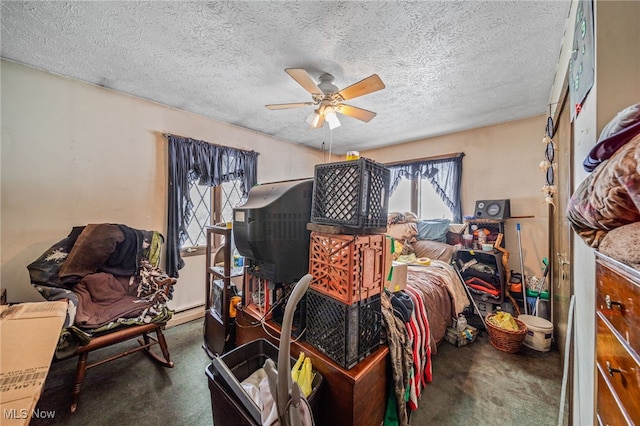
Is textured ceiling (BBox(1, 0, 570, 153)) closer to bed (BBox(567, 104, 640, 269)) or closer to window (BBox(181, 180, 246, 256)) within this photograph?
window (BBox(181, 180, 246, 256))

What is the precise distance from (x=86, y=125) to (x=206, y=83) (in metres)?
1.21

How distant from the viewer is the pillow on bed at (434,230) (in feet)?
10.9

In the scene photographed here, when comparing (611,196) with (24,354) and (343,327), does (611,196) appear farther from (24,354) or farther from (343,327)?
(24,354)

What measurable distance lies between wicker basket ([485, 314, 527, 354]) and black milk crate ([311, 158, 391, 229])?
6.43 feet

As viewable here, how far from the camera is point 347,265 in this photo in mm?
1023

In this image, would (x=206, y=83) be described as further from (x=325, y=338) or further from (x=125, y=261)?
(x=325, y=338)

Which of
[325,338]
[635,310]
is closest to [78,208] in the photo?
[325,338]

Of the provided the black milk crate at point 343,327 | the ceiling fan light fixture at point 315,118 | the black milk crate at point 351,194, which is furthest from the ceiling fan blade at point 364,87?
the black milk crate at point 343,327

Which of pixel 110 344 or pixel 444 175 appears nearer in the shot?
pixel 110 344

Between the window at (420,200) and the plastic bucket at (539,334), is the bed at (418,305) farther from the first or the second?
the plastic bucket at (539,334)

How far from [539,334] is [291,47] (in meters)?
3.27

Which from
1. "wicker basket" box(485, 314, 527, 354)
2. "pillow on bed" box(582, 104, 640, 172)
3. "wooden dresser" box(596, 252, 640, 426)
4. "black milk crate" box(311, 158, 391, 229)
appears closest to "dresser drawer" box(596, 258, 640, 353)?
"wooden dresser" box(596, 252, 640, 426)

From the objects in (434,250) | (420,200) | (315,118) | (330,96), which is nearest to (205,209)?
(315,118)

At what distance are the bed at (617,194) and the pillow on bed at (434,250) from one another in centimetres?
270
